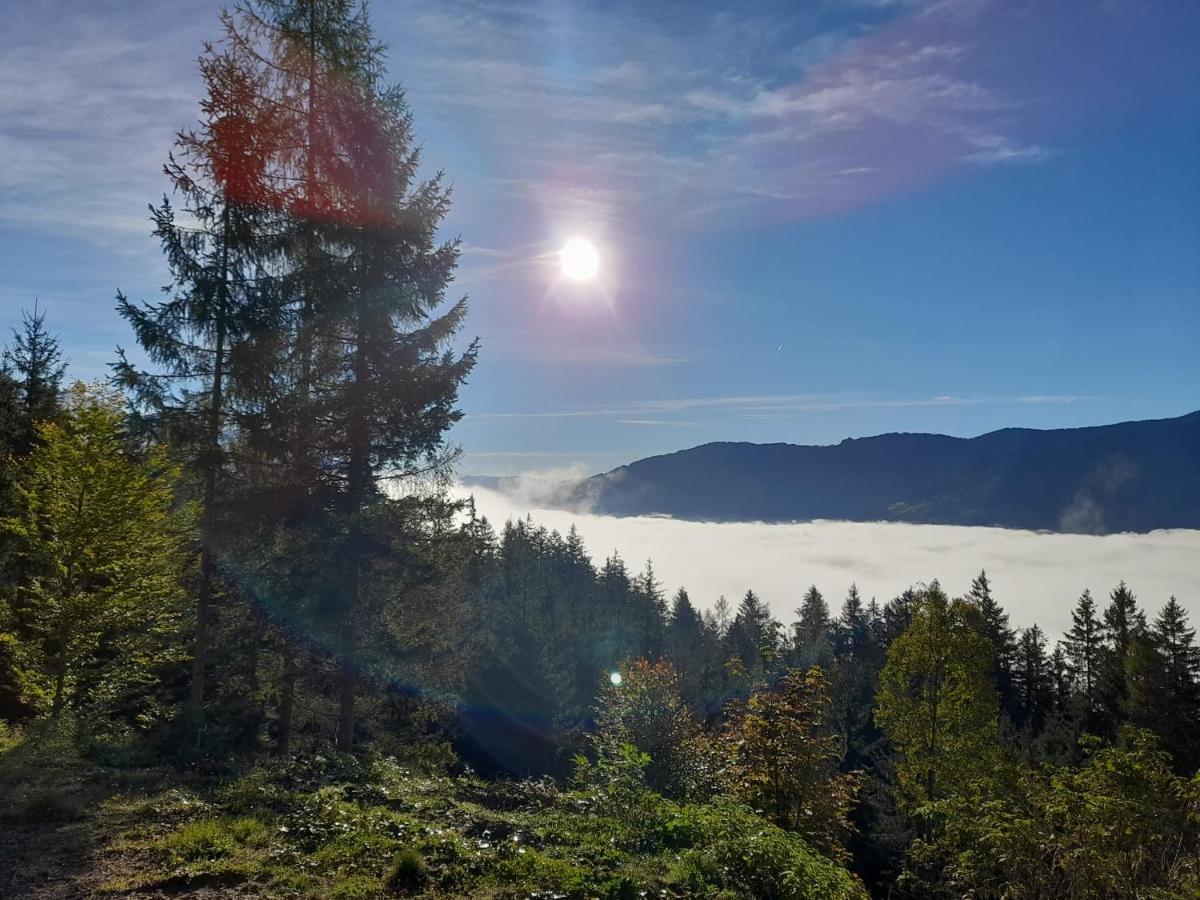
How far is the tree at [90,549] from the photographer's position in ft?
45.6

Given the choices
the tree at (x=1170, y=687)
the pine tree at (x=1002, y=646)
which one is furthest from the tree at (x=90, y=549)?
the pine tree at (x=1002, y=646)

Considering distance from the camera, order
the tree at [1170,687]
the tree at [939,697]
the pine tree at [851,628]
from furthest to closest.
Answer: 1. the pine tree at [851,628]
2. the tree at [1170,687]
3. the tree at [939,697]

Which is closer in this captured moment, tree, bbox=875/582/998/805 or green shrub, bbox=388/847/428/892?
green shrub, bbox=388/847/428/892

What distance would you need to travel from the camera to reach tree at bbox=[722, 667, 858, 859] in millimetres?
14492

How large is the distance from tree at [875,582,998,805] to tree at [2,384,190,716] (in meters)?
24.2

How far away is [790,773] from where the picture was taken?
14.6 metres

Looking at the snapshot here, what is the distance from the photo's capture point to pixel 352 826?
29.4 feet

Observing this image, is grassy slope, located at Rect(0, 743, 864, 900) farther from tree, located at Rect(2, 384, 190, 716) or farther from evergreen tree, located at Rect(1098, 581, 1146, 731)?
evergreen tree, located at Rect(1098, 581, 1146, 731)

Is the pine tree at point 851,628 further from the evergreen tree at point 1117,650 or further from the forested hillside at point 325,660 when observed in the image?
the forested hillside at point 325,660

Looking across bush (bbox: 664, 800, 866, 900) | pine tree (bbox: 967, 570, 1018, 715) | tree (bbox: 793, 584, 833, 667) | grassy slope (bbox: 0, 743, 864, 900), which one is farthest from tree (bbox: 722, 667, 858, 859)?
tree (bbox: 793, 584, 833, 667)

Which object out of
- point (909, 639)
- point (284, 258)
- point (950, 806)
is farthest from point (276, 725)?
point (909, 639)

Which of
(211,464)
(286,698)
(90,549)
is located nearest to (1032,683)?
(286,698)

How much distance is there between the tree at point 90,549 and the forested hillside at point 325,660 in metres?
0.08

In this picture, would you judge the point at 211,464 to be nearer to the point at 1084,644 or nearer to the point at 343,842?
the point at 343,842
